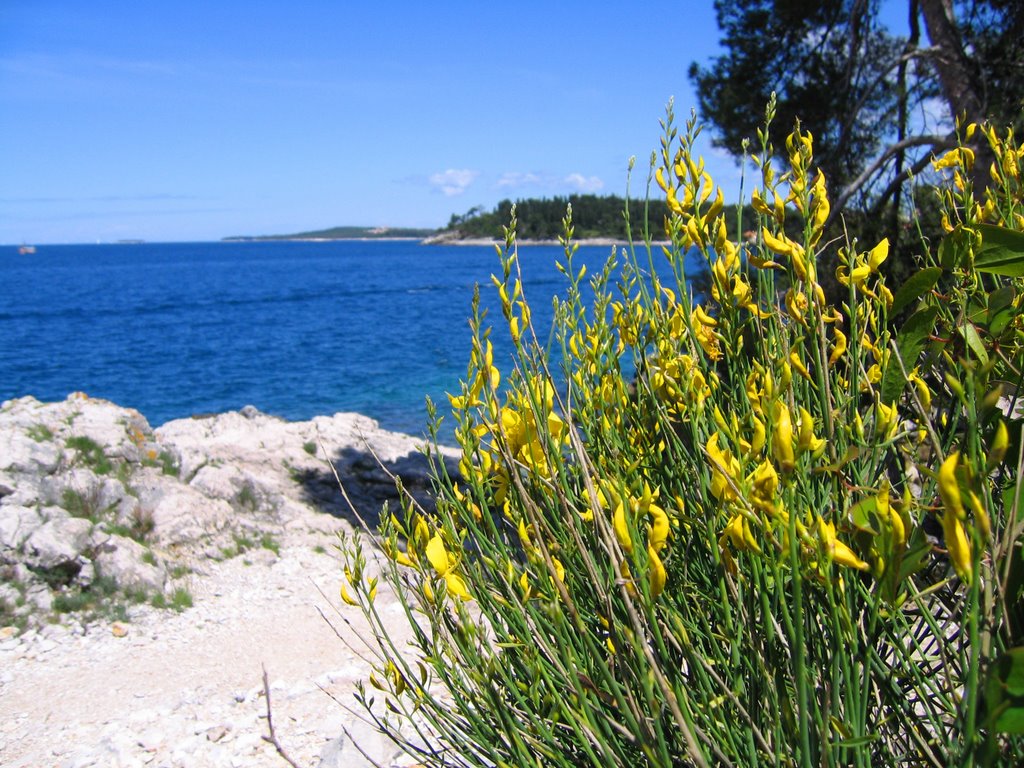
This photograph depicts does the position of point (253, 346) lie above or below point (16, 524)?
below

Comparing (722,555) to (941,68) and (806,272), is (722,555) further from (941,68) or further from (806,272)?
(941,68)

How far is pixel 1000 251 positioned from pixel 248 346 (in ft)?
105

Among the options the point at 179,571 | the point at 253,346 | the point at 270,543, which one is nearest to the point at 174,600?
the point at 179,571

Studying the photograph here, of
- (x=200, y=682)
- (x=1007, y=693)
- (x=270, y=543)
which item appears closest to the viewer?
(x=1007, y=693)

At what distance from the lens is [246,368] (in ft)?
86.8

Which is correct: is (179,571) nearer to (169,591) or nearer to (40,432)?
(169,591)

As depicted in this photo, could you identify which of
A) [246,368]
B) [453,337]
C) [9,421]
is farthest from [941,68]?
[453,337]

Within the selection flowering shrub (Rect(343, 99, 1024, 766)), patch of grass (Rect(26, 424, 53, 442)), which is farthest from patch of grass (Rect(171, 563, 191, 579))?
flowering shrub (Rect(343, 99, 1024, 766))

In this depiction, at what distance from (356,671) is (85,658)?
2.24 metres

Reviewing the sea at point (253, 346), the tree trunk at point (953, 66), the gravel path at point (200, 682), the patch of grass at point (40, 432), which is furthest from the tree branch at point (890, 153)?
the patch of grass at point (40, 432)

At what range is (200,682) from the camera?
→ 5594mm

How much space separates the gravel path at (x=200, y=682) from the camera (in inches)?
180

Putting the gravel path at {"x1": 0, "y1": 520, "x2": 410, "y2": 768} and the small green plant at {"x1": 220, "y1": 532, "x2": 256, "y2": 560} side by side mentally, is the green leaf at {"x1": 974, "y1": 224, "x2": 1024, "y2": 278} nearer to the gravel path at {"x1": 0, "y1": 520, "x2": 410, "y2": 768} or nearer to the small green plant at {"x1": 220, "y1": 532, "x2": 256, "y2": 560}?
the gravel path at {"x1": 0, "y1": 520, "x2": 410, "y2": 768}

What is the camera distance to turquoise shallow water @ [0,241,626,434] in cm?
2125
